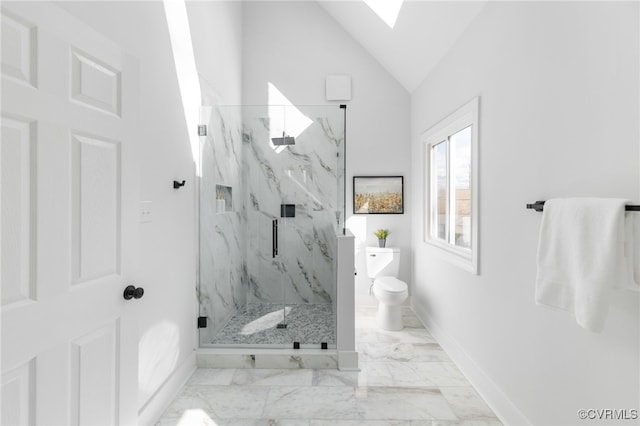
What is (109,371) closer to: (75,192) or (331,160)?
(75,192)

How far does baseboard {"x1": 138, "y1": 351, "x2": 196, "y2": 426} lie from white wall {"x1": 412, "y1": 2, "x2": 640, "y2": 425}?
6.60 feet

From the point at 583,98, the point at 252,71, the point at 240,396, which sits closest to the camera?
the point at 583,98

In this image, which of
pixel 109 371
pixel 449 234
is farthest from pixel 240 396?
pixel 449 234

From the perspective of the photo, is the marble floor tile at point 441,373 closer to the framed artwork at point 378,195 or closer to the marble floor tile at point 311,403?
the marble floor tile at point 311,403

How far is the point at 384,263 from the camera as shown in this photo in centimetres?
381

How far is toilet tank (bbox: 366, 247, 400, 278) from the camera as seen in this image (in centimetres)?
380

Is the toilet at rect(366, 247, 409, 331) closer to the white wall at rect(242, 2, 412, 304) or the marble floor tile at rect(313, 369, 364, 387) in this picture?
the white wall at rect(242, 2, 412, 304)

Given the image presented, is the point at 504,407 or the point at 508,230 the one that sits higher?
the point at 508,230

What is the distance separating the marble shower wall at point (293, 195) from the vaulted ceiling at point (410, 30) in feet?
3.17

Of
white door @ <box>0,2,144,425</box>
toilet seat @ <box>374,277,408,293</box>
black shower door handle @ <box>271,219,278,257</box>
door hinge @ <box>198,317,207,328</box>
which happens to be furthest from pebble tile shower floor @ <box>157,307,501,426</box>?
black shower door handle @ <box>271,219,278,257</box>

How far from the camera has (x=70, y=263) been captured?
1.08 meters

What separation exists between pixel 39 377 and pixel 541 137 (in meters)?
2.20

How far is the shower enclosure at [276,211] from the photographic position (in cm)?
284

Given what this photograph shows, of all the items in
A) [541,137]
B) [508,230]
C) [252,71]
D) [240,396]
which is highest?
[252,71]
